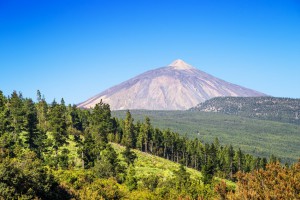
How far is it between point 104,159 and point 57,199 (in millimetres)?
43956

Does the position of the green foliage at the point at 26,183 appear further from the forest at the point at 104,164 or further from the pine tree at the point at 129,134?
the pine tree at the point at 129,134

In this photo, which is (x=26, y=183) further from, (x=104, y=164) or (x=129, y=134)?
(x=129, y=134)

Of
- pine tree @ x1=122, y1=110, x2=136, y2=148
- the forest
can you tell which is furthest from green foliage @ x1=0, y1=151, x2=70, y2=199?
pine tree @ x1=122, y1=110, x2=136, y2=148

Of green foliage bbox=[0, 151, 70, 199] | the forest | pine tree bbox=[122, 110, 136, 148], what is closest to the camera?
green foliage bbox=[0, 151, 70, 199]

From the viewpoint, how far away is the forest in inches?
1377

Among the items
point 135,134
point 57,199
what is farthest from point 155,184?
point 135,134

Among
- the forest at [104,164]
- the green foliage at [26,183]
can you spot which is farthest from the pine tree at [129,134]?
the green foliage at [26,183]

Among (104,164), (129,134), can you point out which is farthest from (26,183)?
(129,134)

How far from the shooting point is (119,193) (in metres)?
56.0

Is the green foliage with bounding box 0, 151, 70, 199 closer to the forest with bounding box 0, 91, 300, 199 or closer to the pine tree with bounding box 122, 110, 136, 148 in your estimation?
the forest with bounding box 0, 91, 300, 199

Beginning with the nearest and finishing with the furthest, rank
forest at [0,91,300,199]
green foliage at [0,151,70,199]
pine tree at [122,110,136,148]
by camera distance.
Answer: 1. green foliage at [0,151,70,199]
2. forest at [0,91,300,199]
3. pine tree at [122,110,136,148]

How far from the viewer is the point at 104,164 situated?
8175cm

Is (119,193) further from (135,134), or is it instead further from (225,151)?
(225,151)

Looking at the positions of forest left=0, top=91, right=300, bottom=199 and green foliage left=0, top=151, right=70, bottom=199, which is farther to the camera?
forest left=0, top=91, right=300, bottom=199
